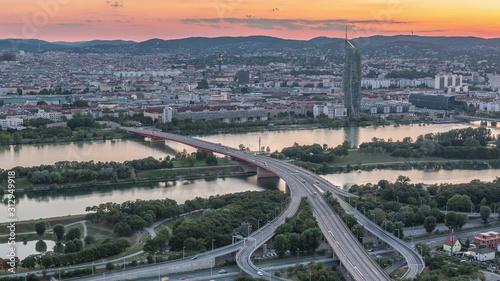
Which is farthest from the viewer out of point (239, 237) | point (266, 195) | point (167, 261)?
point (266, 195)

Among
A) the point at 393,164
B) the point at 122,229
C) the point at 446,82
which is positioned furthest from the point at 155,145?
the point at 446,82

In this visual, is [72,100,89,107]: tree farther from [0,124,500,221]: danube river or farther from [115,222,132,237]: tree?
[115,222,132,237]: tree

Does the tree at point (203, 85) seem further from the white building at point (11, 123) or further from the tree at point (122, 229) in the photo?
the tree at point (122, 229)

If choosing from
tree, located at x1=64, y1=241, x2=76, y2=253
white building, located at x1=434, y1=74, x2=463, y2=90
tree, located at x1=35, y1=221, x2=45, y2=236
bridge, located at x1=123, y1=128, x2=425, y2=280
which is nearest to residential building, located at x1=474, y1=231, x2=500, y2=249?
bridge, located at x1=123, y1=128, x2=425, y2=280

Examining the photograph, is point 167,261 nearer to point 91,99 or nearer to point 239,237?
point 239,237

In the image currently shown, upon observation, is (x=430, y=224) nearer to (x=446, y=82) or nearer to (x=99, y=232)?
(x=99, y=232)

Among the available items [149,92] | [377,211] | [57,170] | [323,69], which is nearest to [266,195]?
[377,211]

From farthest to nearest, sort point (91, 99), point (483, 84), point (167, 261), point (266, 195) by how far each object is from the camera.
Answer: point (483, 84) < point (91, 99) < point (266, 195) < point (167, 261)
